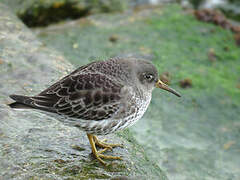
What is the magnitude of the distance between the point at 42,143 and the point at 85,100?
2.78 feet

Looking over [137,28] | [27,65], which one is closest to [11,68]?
[27,65]

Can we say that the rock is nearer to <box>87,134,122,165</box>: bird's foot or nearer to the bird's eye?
the bird's eye

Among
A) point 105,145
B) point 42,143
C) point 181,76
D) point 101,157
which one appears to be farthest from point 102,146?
point 181,76

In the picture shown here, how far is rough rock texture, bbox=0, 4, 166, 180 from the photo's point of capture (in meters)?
4.69

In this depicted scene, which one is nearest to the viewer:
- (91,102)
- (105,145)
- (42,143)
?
(91,102)

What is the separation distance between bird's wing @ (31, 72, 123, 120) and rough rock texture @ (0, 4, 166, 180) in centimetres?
54

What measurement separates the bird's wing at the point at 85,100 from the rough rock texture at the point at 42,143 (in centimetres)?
54

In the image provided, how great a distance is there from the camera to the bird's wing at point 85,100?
494 centimetres

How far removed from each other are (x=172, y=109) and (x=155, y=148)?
1.21m

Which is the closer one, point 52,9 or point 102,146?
point 102,146

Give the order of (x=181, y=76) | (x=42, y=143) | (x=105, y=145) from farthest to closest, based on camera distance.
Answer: (x=181, y=76) < (x=105, y=145) < (x=42, y=143)

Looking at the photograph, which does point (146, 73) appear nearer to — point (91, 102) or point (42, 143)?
point (91, 102)

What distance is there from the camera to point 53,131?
5434 mm

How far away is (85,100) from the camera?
4.96 metres
